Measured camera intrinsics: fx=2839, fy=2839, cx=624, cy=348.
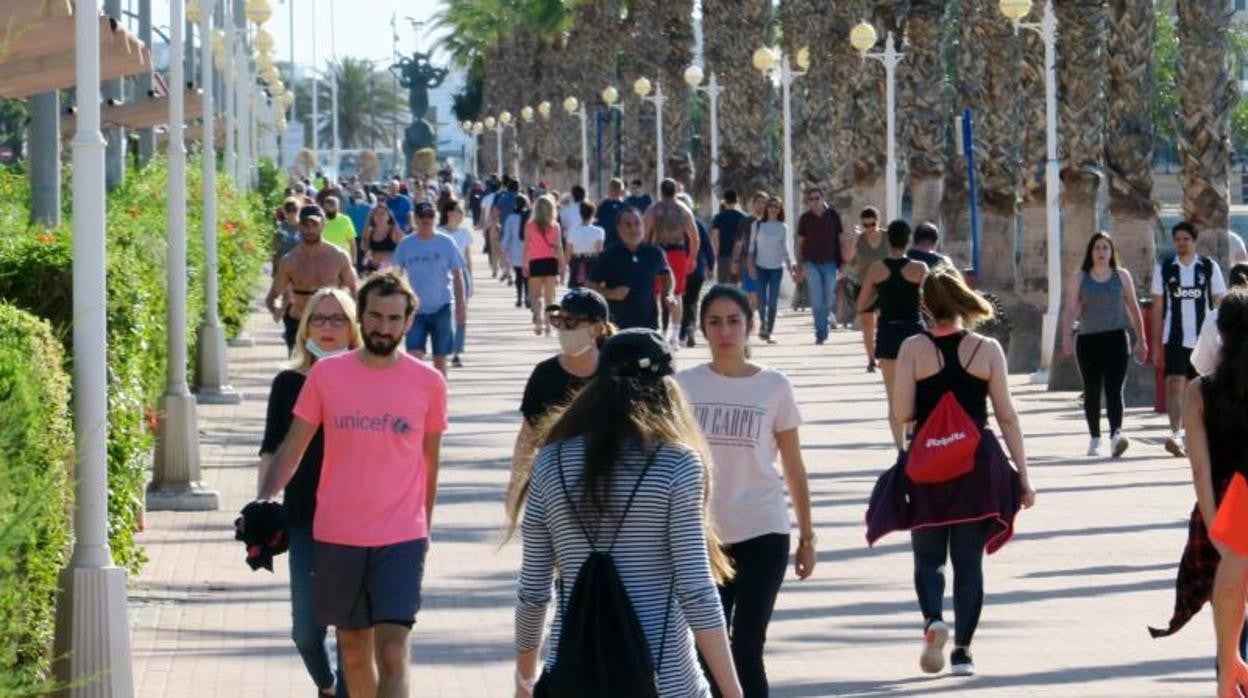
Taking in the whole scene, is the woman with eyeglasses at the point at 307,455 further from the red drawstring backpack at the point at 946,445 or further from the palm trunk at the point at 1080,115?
the palm trunk at the point at 1080,115

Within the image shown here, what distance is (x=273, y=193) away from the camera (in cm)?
5684

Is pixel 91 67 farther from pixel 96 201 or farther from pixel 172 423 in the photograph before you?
pixel 172 423

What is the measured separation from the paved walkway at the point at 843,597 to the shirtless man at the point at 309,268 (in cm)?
112

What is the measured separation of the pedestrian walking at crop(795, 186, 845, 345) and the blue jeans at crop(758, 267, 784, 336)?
0.32m

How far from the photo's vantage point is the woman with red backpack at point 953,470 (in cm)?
1059

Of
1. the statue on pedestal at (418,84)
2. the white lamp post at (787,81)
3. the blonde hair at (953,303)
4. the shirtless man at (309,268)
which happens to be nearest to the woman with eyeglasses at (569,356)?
the blonde hair at (953,303)

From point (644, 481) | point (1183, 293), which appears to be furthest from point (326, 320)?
point (1183, 293)

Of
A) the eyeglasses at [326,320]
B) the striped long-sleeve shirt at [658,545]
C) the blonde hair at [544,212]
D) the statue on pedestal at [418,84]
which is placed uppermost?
the statue on pedestal at [418,84]

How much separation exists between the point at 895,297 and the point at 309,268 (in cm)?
417

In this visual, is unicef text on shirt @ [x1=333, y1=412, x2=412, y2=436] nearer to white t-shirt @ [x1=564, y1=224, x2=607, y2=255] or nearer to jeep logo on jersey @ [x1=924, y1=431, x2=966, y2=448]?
jeep logo on jersey @ [x1=924, y1=431, x2=966, y2=448]

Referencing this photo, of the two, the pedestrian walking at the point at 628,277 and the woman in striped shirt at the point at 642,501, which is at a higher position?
the pedestrian walking at the point at 628,277

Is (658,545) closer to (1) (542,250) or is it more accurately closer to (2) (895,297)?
(2) (895,297)

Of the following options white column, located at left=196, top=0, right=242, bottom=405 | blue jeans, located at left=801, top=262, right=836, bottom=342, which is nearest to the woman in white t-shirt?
white column, located at left=196, top=0, right=242, bottom=405

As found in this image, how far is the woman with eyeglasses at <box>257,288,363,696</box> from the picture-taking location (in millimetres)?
9156
